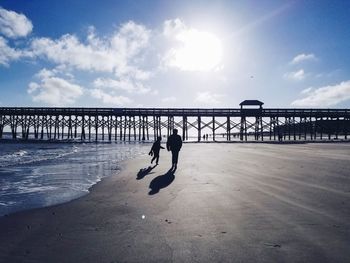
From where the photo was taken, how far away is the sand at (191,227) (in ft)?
9.44

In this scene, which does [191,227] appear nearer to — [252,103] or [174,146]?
[174,146]

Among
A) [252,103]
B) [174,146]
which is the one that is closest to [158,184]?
[174,146]

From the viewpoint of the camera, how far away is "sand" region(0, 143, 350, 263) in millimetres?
2877

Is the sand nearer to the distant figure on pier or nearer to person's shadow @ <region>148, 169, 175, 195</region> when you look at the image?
person's shadow @ <region>148, 169, 175, 195</region>

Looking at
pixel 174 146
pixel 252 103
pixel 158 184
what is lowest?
pixel 158 184

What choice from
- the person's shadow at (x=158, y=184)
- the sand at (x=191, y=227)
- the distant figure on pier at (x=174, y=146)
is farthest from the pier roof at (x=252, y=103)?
the sand at (x=191, y=227)

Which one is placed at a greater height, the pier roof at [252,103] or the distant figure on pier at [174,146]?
the pier roof at [252,103]

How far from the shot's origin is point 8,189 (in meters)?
7.36

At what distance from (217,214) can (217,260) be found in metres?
1.65

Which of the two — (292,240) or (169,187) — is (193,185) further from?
(292,240)

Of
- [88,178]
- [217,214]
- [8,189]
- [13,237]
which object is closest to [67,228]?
[13,237]

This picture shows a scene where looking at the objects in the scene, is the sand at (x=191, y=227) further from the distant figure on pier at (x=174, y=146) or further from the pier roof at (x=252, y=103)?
the pier roof at (x=252, y=103)

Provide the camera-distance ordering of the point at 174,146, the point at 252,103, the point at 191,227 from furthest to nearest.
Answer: the point at 252,103, the point at 174,146, the point at 191,227

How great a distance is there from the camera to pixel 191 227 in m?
3.74
